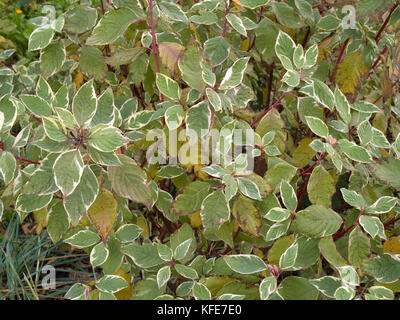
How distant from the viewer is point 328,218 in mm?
1106

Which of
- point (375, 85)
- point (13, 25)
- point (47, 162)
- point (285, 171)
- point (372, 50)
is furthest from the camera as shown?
point (13, 25)

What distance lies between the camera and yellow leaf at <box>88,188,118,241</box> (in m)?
1.08

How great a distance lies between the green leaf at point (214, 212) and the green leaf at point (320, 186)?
0.23 meters

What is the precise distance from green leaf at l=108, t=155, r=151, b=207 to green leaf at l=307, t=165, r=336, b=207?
0.44 meters

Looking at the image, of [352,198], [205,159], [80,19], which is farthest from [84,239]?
[352,198]

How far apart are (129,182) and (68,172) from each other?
16 cm

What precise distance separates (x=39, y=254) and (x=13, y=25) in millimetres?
2192

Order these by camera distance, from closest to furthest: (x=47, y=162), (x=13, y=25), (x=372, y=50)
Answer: (x=47, y=162) → (x=372, y=50) → (x=13, y=25)

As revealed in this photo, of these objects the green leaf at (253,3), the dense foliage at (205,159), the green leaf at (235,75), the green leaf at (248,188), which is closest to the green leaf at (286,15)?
the dense foliage at (205,159)

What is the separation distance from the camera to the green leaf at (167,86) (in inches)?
42.9

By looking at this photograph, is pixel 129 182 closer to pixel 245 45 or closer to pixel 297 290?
pixel 297 290

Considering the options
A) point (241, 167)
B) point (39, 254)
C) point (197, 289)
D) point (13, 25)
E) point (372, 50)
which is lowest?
point (39, 254)
